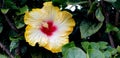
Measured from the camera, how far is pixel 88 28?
94cm

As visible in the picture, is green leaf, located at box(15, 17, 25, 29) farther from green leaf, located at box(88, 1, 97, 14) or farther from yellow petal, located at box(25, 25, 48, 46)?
green leaf, located at box(88, 1, 97, 14)

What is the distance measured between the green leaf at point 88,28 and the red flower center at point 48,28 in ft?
0.30

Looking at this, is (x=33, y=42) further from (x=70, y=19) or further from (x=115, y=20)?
(x=115, y=20)

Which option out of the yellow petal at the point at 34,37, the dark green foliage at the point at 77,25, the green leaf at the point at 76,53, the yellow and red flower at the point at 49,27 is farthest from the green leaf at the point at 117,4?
the green leaf at the point at 76,53

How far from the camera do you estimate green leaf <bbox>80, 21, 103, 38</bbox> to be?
3.00 ft

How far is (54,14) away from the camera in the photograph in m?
0.92

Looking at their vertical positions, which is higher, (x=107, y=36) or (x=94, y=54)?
(x=94, y=54)

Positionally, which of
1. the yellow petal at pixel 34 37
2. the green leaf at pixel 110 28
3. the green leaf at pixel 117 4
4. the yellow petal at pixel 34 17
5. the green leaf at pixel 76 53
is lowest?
the yellow petal at pixel 34 37

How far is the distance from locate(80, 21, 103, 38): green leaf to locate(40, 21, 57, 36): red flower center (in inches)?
3.6

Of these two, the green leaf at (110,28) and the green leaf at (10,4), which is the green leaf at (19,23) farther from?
the green leaf at (110,28)

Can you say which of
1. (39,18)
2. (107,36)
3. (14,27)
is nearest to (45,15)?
(39,18)

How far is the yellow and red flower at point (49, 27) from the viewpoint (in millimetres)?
900

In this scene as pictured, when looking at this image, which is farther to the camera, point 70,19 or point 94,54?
point 70,19

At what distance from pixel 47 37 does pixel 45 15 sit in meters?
0.07
